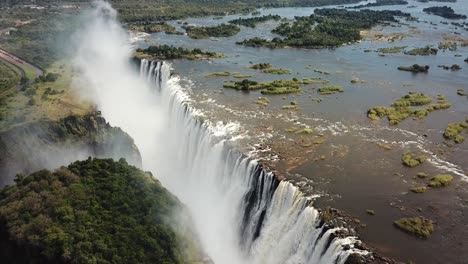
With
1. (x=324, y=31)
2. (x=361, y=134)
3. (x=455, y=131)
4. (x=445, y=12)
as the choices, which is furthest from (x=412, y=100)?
(x=445, y=12)

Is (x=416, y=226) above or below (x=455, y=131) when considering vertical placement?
below

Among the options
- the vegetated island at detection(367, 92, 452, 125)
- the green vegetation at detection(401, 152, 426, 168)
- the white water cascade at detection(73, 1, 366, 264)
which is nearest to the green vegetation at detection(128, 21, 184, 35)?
the white water cascade at detection(73, 1, 366, 264)

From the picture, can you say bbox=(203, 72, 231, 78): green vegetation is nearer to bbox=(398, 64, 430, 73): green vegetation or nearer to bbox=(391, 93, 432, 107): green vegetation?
bbox=(391, 93, 432, 107): green vegetation

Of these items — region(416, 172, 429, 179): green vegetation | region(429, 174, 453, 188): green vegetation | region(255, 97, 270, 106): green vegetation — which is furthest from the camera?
region(255, 97, 270, 106): green vegetation

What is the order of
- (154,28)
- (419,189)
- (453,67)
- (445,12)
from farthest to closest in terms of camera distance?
(445,12) → (154,28) → (453,67) → (419,189)

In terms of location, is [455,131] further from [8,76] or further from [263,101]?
[8,76]

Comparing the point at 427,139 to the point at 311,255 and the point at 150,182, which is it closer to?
the point at 311,255
